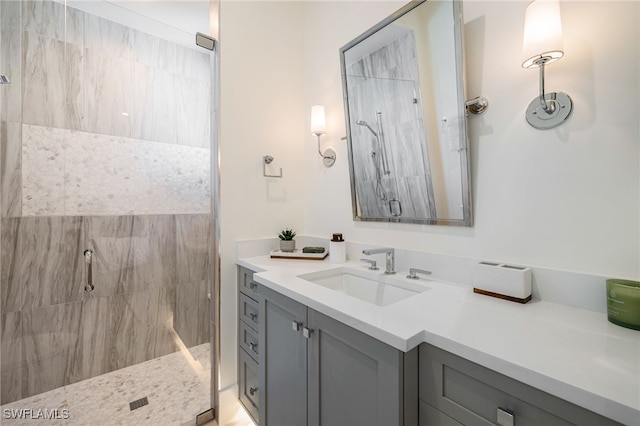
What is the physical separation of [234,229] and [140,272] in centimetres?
84

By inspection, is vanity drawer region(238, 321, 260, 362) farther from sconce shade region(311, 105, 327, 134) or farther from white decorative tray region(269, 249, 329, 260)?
sconce shade region(311, 105, 327, 134)

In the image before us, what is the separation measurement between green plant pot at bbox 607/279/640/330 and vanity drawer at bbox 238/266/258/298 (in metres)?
1.40

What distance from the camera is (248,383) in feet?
5.00

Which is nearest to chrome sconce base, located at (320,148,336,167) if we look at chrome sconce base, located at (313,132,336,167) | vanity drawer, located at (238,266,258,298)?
chrome sconce base, located at (313,132,336,167)

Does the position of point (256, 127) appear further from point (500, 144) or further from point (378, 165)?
point (500, 144)

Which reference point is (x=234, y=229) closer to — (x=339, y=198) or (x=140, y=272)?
(x=339, y=198)

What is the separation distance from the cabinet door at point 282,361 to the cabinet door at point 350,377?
0.06m

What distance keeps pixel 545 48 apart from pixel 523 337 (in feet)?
2.88

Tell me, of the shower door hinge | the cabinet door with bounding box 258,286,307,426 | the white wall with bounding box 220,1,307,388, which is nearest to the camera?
the cabinet door with bounding box 258,286,307,426

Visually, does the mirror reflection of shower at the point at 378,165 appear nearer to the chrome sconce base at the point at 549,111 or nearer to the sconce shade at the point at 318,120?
the sconce shade at the point at 318,120

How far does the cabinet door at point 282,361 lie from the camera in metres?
1.04

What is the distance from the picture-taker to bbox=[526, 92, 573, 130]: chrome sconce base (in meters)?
0.89

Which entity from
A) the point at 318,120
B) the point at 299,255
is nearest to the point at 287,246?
the point at 299,255

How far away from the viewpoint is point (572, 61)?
0.87 meters
